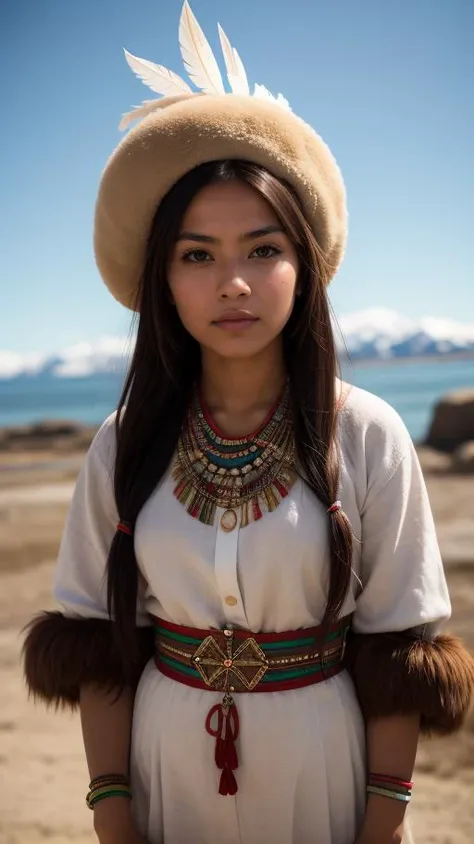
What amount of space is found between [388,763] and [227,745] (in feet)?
1.02

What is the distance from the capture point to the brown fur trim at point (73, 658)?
1.68m

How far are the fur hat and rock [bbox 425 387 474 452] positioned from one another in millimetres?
10573

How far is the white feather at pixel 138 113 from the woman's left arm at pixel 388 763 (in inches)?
51.5

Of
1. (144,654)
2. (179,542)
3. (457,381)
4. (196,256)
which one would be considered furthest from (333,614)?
(457,381)

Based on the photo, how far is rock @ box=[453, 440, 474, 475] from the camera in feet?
30.7

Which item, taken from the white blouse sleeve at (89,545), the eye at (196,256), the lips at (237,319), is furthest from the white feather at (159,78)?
the white blouse sleeve at (89,545)

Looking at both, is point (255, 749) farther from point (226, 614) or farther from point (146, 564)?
point (146, 564)

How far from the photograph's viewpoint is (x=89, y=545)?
172cm

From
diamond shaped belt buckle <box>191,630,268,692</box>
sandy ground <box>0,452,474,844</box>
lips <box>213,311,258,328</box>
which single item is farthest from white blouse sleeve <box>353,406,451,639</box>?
sandy ground <box>0,452,474,844</box>

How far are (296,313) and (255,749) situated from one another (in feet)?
2.85

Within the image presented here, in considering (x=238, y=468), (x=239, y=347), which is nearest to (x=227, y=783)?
(x=238, y=468)

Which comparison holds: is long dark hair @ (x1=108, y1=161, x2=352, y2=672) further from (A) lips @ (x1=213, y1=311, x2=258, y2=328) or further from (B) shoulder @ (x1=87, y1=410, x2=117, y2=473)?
(A) lips @ (x1=213, y1=311, x2=258, y2=328)

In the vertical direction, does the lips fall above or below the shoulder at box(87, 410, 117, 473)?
above

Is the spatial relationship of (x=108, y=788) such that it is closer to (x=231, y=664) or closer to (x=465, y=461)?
(x=231, y=664)
